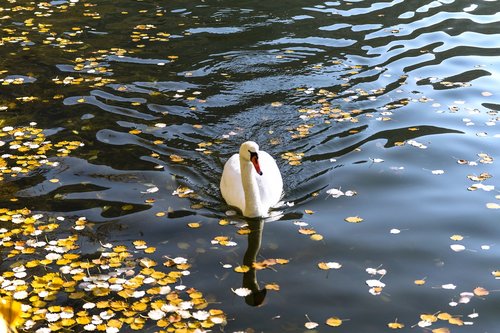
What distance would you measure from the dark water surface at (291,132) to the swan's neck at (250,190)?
0.55 feet

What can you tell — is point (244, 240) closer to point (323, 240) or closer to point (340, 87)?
point (323, 240)

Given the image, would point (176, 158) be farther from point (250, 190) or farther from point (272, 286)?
point (272, 286)

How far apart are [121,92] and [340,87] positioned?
339cm

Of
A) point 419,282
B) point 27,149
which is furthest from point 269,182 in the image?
point 27,149

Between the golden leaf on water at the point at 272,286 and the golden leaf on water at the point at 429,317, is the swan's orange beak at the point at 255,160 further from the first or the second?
the golden leaf on water at the point at 429,317

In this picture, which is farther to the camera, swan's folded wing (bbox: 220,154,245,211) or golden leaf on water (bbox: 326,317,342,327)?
swan's folded wing (bbox: 220,154,245,211)

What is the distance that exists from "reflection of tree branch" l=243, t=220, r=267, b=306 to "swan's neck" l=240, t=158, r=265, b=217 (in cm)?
12

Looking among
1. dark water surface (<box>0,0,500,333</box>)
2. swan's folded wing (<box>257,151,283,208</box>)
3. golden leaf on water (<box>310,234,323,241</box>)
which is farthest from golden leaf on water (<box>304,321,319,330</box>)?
swan's folded wing (<box>257,151,283,208</box>)

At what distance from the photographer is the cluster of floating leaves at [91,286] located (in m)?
5.75

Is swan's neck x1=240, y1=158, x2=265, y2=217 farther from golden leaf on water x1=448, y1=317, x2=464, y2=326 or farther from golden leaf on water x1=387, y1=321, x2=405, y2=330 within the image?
golden leaf on water x1=448, y1=317, x2=464, y2=326

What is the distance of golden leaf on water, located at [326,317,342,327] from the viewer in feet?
19.0

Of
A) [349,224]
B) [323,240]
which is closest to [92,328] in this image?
[323,240]

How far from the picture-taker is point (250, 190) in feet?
24.1

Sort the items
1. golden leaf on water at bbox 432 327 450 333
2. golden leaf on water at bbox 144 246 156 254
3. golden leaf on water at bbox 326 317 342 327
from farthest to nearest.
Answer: golden leaf on water at bbox 144 246 156 254, golden leaf on water at bbox 326 317 342 327, golden leaf on water at bbox 432 327 450 333
